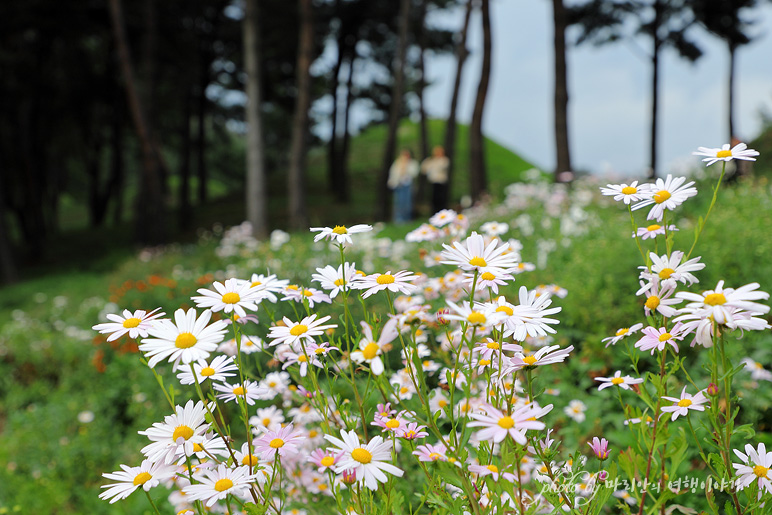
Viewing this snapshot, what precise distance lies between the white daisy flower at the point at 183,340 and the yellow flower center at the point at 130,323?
0.06 metres

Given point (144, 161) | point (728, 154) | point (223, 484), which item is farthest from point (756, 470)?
point (144, 161)

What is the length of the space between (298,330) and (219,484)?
329 mm

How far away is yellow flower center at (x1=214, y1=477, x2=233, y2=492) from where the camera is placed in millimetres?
1081

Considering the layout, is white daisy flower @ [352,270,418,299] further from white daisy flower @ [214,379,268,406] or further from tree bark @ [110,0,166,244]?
tree bark @ [110,0,166,244]

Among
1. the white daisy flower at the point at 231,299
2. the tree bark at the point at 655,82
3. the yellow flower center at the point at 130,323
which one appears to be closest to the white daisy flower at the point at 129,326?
the yellow flower center at the point at 130,323

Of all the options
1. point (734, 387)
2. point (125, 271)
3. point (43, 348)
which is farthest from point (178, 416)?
point (125, 271)

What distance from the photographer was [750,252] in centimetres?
373

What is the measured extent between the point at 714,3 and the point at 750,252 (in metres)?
14.3

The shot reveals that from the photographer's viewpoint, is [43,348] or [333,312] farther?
[43,348]

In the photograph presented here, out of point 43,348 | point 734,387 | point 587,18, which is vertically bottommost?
point 43,348

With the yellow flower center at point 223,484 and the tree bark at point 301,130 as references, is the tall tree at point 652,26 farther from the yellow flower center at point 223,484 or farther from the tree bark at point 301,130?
the yellow flower center at point 223,484

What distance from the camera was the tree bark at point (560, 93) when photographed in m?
9.66

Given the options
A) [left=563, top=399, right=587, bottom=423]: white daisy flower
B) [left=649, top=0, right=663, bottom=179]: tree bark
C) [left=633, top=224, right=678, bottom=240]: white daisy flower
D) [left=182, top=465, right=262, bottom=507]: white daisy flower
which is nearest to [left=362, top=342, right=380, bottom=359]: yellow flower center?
[left=182, top=465, right=262, bottom=507]: white daisy flower

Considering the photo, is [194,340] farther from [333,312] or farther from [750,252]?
[750,252]
